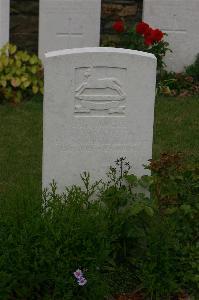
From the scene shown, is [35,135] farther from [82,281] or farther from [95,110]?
[82,281]

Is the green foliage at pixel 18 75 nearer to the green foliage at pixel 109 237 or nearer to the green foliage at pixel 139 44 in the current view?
the green foliage at pixel 139 44

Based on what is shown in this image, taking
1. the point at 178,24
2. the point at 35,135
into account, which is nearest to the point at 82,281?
the point at 35,135

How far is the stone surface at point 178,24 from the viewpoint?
11219mm

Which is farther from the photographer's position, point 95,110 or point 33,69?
point 33,69

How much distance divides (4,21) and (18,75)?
88 centimetres

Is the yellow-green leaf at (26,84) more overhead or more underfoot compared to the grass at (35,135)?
more overhead

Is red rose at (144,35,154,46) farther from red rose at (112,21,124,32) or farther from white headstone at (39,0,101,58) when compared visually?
white headstone at (39,0,101,58)

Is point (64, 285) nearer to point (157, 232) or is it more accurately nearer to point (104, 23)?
point (157, 232)

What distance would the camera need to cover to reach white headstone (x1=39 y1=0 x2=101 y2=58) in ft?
35.1

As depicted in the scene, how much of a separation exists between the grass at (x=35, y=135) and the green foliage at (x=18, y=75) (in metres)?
0.24

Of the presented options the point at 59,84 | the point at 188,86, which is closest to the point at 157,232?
the point at 59,84

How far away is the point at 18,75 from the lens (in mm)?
9891

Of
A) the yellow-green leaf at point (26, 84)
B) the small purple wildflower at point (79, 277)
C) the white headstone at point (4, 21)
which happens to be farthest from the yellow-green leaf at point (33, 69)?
the small purple wildflower at point (79, 277)

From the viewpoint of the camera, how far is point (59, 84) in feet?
17.0
